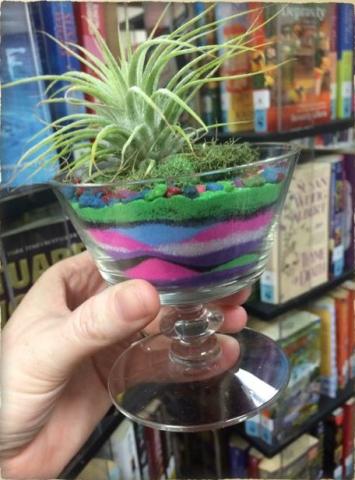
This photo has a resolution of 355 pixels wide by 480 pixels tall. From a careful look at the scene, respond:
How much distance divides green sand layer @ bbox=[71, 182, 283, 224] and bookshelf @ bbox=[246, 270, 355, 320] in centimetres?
51

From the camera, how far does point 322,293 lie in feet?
2.90

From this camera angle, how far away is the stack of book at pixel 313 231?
0.78 meters

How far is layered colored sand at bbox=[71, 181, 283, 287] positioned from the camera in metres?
0.30

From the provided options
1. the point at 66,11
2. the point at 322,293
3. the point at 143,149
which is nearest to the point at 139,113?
the point at 143,149

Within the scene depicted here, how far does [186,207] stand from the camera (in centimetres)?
30

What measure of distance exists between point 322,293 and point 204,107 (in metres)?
0.47

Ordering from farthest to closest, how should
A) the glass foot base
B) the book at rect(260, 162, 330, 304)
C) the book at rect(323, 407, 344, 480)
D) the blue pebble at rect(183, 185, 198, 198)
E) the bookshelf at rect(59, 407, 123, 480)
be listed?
the book at rect(323, 407, 344, 480), the book at rect(260, 162, 330, 304), the bookshelf at rect(59, 407, 123, 480), the glass foot base, the blue pebble at rect(183, 185, 198, 198)

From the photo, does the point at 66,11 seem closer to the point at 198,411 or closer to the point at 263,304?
the point at 198,411

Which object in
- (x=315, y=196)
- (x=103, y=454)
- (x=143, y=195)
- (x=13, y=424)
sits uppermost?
(x=143, y=195)

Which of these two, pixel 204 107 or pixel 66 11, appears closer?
pixel 66 11

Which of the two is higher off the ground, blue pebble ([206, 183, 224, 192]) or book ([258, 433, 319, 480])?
blue pebble ([206, 183, 224, 192])

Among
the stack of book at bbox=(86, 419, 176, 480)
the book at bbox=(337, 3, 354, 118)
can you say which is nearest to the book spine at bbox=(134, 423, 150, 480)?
the stack of book at bbox=(86, 419, 176, 480)

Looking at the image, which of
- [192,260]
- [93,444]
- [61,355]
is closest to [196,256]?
[192,260]

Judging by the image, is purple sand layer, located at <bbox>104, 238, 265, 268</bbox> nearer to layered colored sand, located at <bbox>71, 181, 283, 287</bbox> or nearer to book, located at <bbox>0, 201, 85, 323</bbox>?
layered colored sand, located at <bbox>71, 181, 283, 287</bbox>
